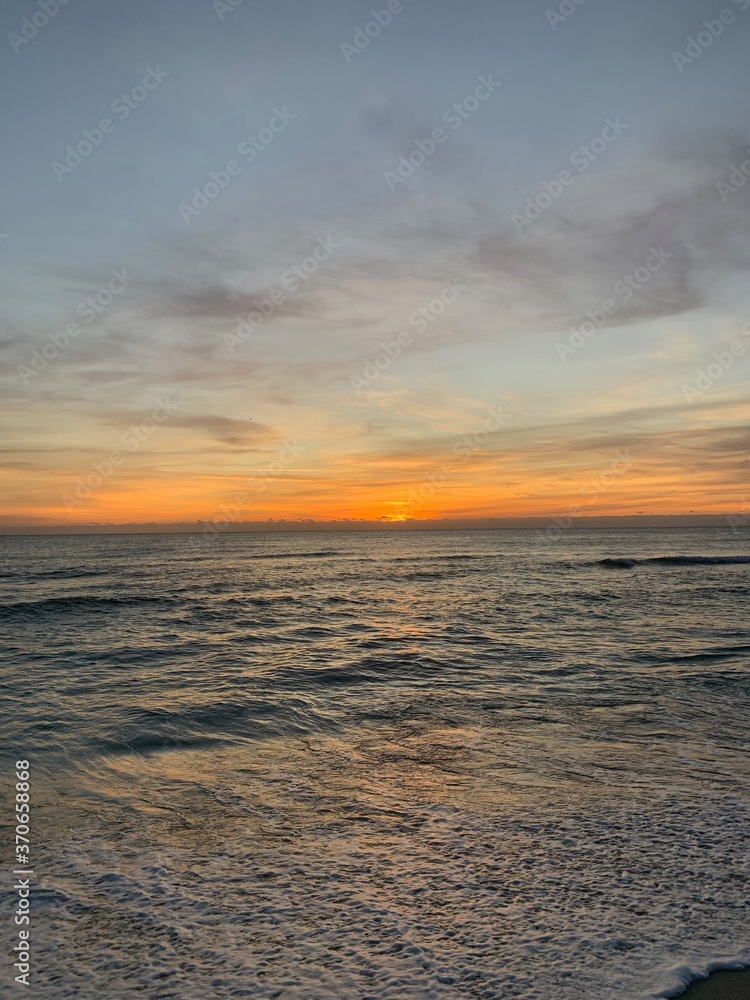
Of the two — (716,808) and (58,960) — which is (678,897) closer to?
(716,808)

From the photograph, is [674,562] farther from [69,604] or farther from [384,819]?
[384,819]

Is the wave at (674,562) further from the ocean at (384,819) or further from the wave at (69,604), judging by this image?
the ocean at (384,819)

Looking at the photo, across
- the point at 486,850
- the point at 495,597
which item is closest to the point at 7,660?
the point at 486,850

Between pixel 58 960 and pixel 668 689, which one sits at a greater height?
pixel 58 960

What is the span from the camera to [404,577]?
55.0 metres

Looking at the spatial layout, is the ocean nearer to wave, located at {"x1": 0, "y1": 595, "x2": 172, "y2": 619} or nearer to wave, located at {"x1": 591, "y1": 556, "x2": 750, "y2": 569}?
wave, located at {"x1": 0, "y1": 595, "x2": 172, "y2": 619}

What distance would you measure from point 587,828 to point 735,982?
273cm

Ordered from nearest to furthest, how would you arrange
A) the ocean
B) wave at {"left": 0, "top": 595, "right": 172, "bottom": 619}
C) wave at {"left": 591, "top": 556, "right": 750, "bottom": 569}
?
the ocean < wave at {"left": 0, "top": 595, "right": 172, "bottom": 619} < wave at {"left": 591, "top": 556, "right": 750, "bottom": 569}

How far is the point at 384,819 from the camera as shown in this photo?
7996mm

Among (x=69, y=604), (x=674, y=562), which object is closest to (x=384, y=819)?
(x=69, y=604)

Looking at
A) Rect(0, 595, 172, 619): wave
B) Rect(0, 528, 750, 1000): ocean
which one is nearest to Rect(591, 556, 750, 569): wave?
Rect(0, 595, 172, 619): wave

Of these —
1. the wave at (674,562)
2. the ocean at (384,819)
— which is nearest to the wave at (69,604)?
the ocean at (384,819)

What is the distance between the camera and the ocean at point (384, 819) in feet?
17.0

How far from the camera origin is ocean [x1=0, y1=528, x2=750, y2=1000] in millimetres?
5191
